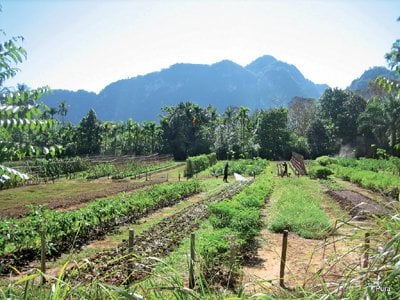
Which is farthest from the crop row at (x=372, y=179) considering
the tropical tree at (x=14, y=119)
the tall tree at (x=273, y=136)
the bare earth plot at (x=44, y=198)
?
the tall tree at (x=273, y=136)

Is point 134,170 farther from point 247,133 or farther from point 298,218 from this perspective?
point 298,218

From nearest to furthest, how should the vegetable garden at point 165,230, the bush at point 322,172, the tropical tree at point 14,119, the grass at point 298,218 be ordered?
the tropical tree at point 14,119, the vegetable garden at point 165,230, the grass at point 298,218, the bush at point 322,172

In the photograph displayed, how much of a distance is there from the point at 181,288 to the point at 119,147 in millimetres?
79820

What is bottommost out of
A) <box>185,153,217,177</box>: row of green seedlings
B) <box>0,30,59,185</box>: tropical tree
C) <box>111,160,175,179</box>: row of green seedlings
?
<box>111,160,175,179</box>: row of green seedlings

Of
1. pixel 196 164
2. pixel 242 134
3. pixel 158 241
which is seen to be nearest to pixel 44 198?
pixel 158 241

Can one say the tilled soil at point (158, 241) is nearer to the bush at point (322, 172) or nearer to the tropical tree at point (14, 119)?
the tropical tree at point (14, 119)

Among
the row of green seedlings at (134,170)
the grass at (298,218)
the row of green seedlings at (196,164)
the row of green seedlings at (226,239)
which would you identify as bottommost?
the row of green seedlings at (134,170)

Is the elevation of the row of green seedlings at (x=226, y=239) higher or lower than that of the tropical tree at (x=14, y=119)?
lower

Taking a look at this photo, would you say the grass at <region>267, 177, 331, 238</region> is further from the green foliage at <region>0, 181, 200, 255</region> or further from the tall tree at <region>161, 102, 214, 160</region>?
the tall tree at <region>161, 102, 214, 160</region>

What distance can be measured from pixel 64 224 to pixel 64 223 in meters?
0.03

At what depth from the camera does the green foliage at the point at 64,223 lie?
34.5ft

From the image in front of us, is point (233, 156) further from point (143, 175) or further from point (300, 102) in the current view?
point (300, 102)

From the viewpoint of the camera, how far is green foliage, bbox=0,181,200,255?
1052cm

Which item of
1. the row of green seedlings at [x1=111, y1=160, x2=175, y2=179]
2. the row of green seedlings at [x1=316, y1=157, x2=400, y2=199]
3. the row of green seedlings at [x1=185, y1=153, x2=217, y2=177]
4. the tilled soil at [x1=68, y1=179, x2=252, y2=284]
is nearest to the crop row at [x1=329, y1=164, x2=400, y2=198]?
the row of green seedlings at [x1=316, y1=157, x2=400, y2=199]
